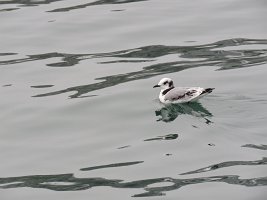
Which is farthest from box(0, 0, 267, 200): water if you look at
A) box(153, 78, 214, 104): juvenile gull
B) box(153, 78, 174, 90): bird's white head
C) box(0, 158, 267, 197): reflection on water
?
box(153, 78, 174, 90): bird's white head

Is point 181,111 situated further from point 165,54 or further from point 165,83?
point 165,54

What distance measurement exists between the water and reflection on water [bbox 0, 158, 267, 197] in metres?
0.02

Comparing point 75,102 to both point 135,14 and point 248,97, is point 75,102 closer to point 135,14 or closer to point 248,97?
point 248,97

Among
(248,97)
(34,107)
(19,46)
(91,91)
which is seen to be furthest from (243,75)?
(19,46)

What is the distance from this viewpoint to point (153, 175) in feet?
57.3

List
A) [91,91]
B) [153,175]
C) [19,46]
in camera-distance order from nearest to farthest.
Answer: [153,175] < [91,91] < [19,46]

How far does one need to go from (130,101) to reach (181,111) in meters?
1.25

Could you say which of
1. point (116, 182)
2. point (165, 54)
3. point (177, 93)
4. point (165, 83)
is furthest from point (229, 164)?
point (165, 54)

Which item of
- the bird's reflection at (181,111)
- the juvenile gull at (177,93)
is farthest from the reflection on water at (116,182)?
the juvenile gull at (177,93)

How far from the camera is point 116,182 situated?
57.1 feet

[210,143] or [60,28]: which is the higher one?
[60,28]

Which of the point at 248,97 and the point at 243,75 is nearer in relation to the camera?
the point at 248,97

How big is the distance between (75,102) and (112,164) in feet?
12.8

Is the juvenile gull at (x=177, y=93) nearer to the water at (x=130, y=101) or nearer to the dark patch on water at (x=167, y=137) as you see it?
the water at (x=130, y=101)
